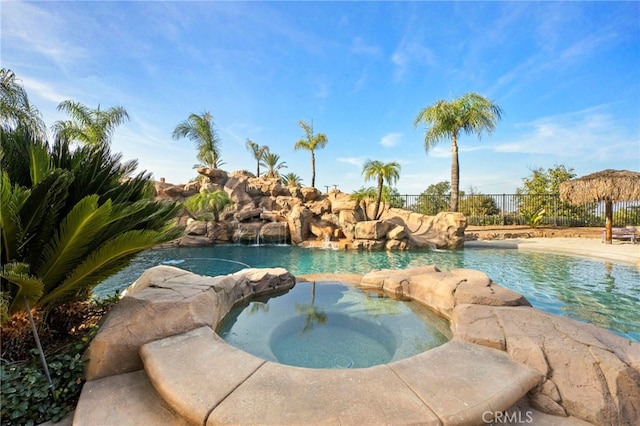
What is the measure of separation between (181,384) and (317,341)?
181cm

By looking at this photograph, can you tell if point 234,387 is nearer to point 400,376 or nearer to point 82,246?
point 400,376

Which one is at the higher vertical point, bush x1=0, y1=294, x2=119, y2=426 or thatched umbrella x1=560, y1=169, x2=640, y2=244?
thatched umbrella x1=560, y1=169, x2=640, y2=244

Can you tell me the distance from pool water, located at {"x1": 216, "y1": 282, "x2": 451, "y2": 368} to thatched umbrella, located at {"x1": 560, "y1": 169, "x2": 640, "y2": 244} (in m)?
13.8

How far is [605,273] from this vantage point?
754 centimetres

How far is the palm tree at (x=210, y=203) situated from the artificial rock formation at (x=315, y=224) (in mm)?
716

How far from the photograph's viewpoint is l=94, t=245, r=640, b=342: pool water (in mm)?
4992

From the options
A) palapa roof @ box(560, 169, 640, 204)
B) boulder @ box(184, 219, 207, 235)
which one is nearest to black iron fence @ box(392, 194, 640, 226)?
palapa roof @ box(560, 169, 640, 204)

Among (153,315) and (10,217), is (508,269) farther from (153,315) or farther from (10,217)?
(10,217)

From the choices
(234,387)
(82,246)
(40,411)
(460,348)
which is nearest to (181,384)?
(234,387)

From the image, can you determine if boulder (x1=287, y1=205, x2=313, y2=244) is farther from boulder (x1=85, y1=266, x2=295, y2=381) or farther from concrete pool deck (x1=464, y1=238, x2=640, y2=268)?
boulder (x1=85, y1=266, x2=295, y2=381)

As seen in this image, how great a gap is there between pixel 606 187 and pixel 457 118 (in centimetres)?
750

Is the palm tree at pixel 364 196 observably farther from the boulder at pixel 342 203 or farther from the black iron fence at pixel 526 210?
the black iron fence at pixel 526 210

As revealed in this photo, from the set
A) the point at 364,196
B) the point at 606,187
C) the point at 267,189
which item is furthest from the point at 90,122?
the point at 606,187

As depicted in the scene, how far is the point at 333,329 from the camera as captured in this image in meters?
3.82
